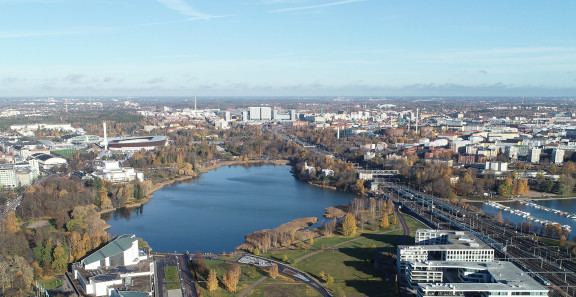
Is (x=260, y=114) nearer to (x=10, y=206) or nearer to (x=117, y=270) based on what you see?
(x=10, y=206)

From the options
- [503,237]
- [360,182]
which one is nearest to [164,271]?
[503,237]

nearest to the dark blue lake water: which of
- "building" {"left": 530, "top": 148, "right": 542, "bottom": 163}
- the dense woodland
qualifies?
the dense woodland

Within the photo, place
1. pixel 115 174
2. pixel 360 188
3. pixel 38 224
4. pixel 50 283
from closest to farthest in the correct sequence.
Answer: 1. pixel 50 283
2. pixel 38 224
3. pixel 360 188
4. pixel 115 174

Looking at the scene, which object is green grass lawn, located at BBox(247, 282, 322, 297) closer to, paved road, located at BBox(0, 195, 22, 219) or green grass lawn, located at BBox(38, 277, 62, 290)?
green grass lawn, located at BBox(38, 277, 62, 290)

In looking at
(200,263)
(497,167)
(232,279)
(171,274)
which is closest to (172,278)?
(171,274)

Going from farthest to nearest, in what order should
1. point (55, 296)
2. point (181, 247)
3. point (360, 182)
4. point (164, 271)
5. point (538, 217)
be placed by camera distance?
point (360, 182) < point (538, 217) < point (181, 247) < point (164, 271) < point (55, 296)

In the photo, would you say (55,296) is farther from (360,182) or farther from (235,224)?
(360,182)

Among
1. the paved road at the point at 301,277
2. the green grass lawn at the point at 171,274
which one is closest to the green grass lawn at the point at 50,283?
the green grass lawn at the point at 171,274
